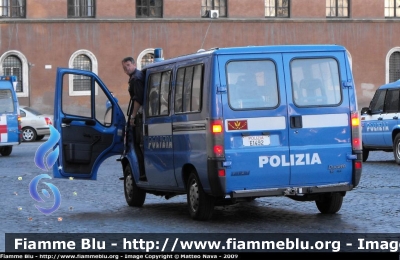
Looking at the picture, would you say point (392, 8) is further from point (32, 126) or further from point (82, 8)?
point (32, 126)

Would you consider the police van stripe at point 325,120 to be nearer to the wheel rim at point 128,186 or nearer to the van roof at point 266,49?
the van roof at point 266,49

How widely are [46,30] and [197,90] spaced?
139 ft

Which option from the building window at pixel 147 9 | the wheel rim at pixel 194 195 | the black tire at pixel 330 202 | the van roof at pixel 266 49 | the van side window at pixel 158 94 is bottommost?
the black tire at pixel 330 202

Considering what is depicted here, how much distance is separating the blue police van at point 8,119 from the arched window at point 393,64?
30.2m

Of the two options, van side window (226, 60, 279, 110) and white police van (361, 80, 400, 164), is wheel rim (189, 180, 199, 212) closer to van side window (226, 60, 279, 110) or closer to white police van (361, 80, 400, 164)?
van side window (226, 60, 279, 110)

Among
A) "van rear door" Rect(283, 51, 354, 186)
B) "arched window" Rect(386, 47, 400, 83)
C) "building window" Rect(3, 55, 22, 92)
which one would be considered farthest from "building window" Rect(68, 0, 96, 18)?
"van rear door" Rect(283, 51, 354, 186)

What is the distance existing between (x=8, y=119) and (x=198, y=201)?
64.4 ft

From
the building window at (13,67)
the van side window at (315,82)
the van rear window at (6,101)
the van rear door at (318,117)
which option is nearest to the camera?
the van rear door at (318,117)

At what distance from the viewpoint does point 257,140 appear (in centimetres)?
1280

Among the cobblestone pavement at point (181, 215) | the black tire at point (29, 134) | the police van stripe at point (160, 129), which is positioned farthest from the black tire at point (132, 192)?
the black tire at point (29, 134)

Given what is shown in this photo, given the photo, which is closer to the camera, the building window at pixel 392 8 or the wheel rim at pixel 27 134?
the wheel rim at pixel 27 134

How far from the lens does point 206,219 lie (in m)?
13.3

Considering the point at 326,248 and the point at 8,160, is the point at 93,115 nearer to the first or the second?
the point at 326,248

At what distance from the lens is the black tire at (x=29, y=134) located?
142 feet
